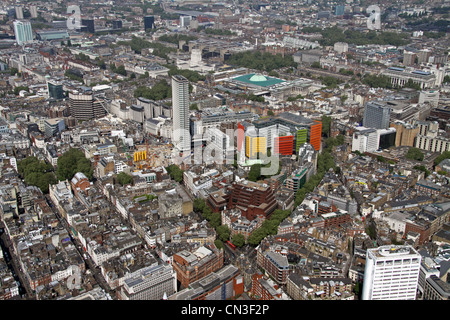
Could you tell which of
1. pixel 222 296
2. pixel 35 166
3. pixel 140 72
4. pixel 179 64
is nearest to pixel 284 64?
pixel 179 64

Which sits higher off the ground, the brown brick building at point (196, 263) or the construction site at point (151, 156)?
the construction site at point (151, 156)

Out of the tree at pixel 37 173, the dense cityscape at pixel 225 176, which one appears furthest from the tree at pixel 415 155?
the tree at pixel 37 173

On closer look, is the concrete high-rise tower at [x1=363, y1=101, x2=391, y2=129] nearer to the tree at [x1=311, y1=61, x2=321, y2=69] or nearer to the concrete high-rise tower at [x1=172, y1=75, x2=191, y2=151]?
the concrete high-rise tower at [x1=172, y1=75, x2=191, y2=151]

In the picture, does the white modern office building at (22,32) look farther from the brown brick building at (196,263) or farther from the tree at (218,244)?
the brown brick building at (196,263)

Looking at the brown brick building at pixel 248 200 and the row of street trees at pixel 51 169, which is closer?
the brown brick building at pixel 248 200

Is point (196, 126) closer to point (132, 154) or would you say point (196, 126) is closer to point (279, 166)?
point (132, 154)

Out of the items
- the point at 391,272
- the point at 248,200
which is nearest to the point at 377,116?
the point at 248,200

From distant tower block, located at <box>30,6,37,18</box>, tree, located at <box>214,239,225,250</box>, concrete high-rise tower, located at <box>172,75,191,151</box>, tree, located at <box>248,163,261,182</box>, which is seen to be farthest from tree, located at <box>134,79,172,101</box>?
distant tower block, located at <box>30,6,37,18</box>
